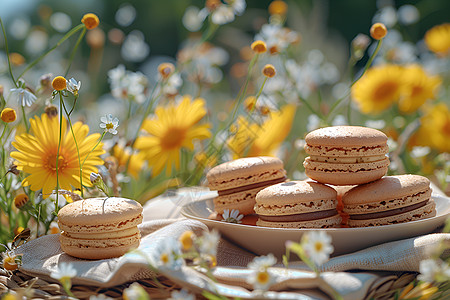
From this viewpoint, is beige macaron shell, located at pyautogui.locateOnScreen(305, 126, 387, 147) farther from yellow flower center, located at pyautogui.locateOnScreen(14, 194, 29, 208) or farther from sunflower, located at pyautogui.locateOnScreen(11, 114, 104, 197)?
yellow flower center, located at pyautogui.locateOnScreen(14, 194, 29, 208)

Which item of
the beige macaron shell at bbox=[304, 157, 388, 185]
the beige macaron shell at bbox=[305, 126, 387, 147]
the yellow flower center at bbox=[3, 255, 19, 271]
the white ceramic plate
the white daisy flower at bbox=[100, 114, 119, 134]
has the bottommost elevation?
the yellow flower center at bbox=[3, 255, 19, 271]

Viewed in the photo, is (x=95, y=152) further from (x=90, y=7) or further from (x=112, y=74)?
(x=90, y=7)

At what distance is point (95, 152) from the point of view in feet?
2.83

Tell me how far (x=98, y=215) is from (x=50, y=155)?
7.4 inches

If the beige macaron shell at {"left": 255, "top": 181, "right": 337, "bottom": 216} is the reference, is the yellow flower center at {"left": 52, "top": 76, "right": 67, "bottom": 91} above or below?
above

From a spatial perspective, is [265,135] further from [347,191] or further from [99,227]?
[99,227]

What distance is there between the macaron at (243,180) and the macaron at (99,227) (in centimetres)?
19

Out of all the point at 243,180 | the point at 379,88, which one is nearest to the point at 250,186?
the point at 243,180

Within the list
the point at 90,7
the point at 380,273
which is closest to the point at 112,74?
the point at 380,273

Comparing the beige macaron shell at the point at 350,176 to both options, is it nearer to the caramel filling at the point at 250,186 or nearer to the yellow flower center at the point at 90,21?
the caramel filling at the point at 250,186

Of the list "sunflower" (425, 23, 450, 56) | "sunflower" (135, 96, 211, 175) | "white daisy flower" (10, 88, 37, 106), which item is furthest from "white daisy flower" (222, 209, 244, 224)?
"sunflower" (425, 23, 450, 56)

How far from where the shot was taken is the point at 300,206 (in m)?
0.79

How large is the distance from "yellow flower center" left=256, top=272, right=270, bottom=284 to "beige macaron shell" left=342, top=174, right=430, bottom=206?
288 mm

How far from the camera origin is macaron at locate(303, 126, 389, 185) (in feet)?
2.64
